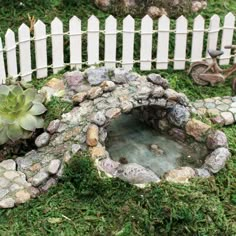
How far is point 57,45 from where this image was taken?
7.53m

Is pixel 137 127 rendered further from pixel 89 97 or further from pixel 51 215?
pixel 51 215

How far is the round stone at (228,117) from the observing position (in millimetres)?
6836

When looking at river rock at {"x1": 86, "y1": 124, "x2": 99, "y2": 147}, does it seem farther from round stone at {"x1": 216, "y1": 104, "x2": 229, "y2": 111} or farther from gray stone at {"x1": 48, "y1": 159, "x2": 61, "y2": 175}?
round stone at {"x1": 216, "y1": 104, "x2": 229, "y2": 111}

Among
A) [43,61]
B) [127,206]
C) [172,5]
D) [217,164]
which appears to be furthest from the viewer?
[172,5]

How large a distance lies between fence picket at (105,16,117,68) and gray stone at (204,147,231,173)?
2169 millimetres

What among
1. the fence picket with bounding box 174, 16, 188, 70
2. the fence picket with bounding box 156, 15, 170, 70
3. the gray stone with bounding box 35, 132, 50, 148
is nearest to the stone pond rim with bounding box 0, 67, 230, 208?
the gray stone with bounding box 35, 132, 50, 148

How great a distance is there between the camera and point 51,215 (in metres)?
5.57

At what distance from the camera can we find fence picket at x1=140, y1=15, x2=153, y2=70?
24.8 feet

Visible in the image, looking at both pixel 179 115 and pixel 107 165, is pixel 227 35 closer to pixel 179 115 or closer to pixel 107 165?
pixel 179 115

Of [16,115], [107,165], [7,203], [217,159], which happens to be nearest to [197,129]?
[217,159]

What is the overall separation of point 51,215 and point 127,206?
66cm

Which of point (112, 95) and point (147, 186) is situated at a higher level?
point (112, 95)

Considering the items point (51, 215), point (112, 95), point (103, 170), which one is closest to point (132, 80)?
point (112, 95)

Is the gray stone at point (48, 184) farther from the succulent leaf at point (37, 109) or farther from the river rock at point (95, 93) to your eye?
the river rock at point (95, 93)
